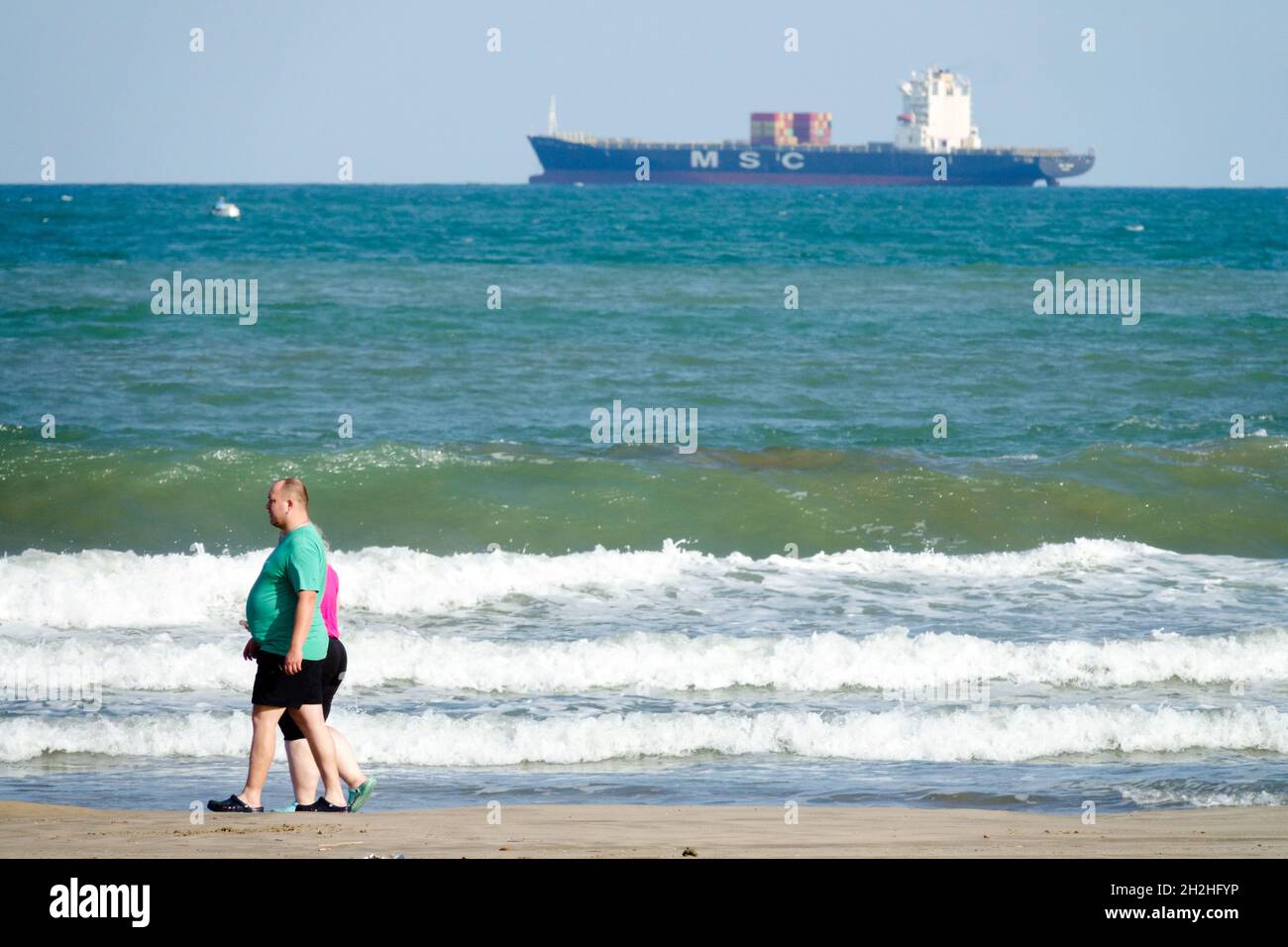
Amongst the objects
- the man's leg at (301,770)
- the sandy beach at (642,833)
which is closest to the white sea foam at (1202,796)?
the sandy beach at (642,833)

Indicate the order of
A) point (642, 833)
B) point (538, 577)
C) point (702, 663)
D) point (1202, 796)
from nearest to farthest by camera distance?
point (642, 833), point (1202, 796), point (702, 663), point (538, 577)

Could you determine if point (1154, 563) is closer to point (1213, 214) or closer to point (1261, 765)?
point (1261, 765)

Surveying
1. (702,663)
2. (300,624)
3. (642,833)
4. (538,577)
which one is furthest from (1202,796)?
(538,577)

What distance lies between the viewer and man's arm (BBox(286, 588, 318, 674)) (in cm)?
563

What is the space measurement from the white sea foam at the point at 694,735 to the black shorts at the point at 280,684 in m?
1.53

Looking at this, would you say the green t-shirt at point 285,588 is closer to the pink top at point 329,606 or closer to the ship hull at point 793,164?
the pink top at point 329,606

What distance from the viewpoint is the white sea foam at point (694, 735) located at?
23.7 feet

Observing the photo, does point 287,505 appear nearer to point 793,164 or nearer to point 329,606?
point 329,606

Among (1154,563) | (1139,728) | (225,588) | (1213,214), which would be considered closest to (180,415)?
(225,588)

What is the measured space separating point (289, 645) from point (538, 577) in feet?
17.8

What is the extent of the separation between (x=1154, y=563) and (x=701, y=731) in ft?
19.1

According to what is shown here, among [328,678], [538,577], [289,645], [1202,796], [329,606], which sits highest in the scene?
[329,606]

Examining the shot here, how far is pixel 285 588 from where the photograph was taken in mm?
5711

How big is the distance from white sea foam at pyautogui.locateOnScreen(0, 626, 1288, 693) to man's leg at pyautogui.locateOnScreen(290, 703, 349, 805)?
259 centimetres
